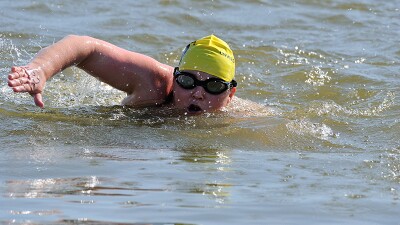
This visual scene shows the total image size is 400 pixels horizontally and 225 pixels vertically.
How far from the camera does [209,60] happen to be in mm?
8023

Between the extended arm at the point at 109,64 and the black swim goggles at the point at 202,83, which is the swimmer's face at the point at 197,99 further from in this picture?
the extended arm at the point at 109,64

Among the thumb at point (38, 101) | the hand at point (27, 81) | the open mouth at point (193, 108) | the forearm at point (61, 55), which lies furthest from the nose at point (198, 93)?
the thumb at point (38, 101)

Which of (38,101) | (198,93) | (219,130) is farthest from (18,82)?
(198,93)

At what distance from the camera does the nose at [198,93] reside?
25.5ft

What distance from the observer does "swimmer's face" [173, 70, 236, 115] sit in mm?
7809

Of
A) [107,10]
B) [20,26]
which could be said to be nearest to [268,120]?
[20,26]

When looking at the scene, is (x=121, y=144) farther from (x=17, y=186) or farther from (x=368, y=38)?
(x=368, y=38)

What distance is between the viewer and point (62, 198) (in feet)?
14.8

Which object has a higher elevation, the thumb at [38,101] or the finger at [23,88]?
the finger at [23,88]

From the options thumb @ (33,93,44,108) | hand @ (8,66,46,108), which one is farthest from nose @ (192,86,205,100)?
thumb @ (33,93,44,108)

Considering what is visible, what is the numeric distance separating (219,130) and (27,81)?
1.80 m

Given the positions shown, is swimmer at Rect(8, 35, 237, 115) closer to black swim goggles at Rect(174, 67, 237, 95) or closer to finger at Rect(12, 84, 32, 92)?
black swim goggles at Rect(174, 67, 237, 95)

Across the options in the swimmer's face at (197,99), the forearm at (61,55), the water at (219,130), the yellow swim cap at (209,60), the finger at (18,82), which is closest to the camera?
the water at (219,130)

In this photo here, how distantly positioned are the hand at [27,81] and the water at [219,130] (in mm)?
377
